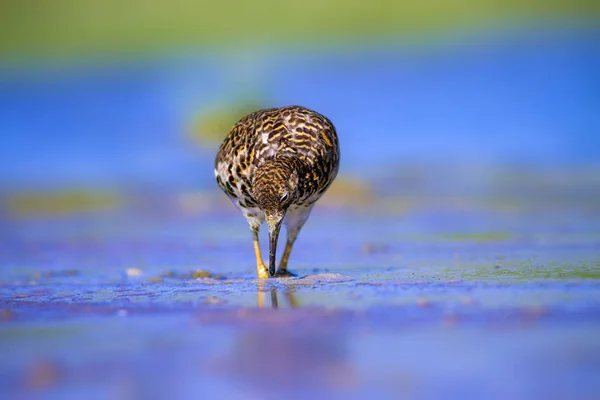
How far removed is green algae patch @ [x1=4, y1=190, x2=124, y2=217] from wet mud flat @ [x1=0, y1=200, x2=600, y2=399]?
308 inches

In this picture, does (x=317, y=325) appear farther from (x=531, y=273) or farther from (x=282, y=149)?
(x=282, y=149)

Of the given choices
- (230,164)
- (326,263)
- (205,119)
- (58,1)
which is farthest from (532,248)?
(58,1)

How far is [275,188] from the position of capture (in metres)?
7.45

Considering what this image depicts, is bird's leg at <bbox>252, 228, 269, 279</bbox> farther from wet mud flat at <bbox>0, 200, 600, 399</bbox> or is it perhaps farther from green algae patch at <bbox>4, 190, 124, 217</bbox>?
green algae patch at <bbox>4, 190, 124, 217</bbox>

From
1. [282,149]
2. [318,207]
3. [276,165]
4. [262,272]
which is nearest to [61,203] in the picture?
[318,207]

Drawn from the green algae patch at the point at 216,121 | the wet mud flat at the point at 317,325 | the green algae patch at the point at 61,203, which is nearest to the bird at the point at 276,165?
the wet mud flat at the point at 317,325

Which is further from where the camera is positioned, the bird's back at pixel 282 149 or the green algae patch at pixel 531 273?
the bird's back at pixel 282 149

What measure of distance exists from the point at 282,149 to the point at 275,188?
77 cm

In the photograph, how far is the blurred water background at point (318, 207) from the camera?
460cm

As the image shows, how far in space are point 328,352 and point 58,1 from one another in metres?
27.1

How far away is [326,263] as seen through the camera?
9.84m

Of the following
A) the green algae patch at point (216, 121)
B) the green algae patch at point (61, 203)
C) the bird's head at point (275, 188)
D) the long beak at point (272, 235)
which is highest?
the green algae patch at point (216, 121)

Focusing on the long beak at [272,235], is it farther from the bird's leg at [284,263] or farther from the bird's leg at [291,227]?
the bird's leg at [284,263]

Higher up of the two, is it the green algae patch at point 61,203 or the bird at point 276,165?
the green algae patch at point 61,203
